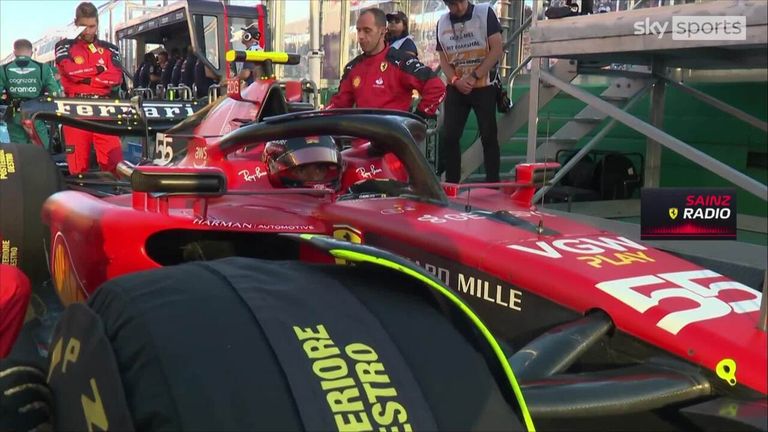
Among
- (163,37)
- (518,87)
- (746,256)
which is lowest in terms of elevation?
(746,256)

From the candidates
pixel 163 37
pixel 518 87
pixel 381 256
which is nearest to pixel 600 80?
pixel 518 87

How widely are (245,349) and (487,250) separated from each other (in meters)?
1.15

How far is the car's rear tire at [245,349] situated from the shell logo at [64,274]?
1384 mm

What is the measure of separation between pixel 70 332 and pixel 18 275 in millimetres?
741

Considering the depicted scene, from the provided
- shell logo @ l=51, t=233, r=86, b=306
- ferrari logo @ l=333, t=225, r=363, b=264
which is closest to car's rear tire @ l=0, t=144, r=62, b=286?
shell logo @ l=51, t=233, r=86, b=306

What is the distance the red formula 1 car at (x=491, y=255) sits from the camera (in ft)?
5.20

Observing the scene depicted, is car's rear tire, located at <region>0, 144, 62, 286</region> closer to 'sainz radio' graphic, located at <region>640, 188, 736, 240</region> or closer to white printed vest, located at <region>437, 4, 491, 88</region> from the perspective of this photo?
'sainz radio' graphic, located at <region>640, 188, 736, 240</region>

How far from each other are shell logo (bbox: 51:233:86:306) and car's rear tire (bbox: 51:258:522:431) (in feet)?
4.54

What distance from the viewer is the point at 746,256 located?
4.44m

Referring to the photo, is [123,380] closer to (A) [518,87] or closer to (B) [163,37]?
(A) [518,87]

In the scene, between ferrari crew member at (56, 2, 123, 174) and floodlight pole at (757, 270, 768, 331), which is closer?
floodlight pole at (757, 270, 768, 331)

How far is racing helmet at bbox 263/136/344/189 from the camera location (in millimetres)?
2871

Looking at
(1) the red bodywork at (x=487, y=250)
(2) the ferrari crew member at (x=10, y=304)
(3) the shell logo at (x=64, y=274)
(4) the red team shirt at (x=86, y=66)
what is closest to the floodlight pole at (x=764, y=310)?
(1) the red bodywork at (x=487, y=250)

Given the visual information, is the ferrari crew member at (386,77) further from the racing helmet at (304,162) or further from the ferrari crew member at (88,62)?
the ferrari crew member at (88,62)
